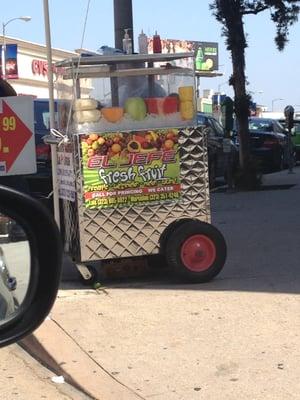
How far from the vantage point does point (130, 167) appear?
641 cm

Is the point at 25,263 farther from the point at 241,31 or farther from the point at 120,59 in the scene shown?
the point at 241,31

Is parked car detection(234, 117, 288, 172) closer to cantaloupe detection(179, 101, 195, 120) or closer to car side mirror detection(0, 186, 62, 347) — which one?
cantaloupe detection(179, 101, 195, 120)

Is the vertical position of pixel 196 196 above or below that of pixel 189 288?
above

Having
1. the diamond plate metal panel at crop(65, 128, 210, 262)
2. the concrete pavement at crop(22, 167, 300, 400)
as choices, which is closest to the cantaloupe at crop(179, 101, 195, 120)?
the diamond plate metal panel at crop(65, 128, 210, 262)

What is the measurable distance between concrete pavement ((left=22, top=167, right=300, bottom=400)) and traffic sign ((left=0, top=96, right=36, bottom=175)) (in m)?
1.28

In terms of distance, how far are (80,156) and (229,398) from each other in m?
2.83

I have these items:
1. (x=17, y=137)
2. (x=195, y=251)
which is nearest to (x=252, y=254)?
(x=195, y=251)

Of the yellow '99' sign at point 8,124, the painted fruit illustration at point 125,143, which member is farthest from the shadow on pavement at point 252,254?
the yellow '99' sign at point 8,124

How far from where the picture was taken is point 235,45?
14492 millimetres

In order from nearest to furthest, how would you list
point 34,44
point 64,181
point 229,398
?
point 229,398, point 64,181, point 34,44

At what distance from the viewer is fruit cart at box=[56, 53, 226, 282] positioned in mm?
6332

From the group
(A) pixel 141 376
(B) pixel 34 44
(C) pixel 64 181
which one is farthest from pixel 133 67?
(B) pixel 34 44

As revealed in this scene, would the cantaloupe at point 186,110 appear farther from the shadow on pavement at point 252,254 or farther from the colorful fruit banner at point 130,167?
the shadow on pavement at point 252,254

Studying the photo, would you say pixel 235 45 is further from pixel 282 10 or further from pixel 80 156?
pixel 80 156
